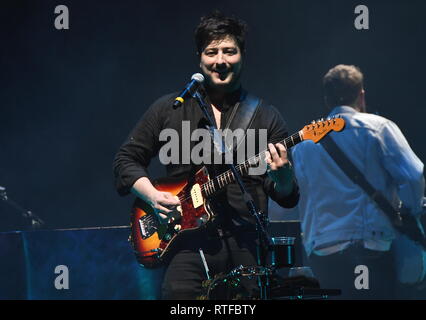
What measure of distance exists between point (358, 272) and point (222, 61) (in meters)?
2.22

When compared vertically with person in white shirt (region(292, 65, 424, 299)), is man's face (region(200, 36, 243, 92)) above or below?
above

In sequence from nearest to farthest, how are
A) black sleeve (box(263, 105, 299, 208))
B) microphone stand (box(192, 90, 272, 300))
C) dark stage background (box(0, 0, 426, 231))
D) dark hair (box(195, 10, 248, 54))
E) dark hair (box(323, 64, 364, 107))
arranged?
microphone stand (box(192, 90, 272, 300))
black sleeve (box(263, 105, 299, 208))
dark hair (box(195, 10, 248, 54))
dark hair (box(323, 64, 364, 107))
dark stage background (box(0, 0, 426, 231))

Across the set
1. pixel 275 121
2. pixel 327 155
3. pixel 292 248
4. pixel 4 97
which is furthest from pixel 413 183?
pixel 4 97

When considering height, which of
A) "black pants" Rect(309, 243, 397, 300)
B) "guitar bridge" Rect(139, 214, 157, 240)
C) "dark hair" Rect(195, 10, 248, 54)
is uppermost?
"dark hair" Rect(195, 10, 248, 54)

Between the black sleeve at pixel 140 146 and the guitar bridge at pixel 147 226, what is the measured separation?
0.69 feet

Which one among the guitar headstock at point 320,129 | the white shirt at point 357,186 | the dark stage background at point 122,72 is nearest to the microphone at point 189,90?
the guitar headstock at point 320,129

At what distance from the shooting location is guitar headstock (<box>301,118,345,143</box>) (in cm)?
327

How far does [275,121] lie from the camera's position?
3.52m

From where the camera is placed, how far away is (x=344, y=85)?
201 inches

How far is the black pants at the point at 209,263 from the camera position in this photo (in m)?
3.17

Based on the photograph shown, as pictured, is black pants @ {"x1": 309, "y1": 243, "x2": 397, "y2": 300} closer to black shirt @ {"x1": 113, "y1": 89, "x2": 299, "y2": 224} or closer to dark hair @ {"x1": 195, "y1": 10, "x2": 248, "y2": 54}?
black shirt @ {"x1": 113, "y1": 89, "x2": 299, "y2": 224}

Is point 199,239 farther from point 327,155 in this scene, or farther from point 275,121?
point 327,155

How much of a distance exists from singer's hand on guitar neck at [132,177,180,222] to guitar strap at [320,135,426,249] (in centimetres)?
187

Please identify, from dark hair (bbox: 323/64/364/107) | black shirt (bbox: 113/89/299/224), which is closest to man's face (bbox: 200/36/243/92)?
black shirt (bbox: 113/89/299/224)
